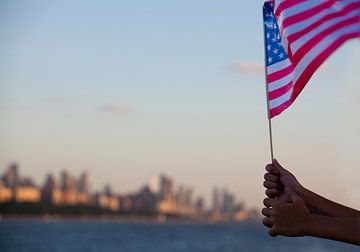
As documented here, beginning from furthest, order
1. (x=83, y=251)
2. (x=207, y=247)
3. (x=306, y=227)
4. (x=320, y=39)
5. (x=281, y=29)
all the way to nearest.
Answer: (x=207, y=247) → (x=83, y=251) → (x=281, y=29) → (x=320, y=39) → (x=306, y=227)

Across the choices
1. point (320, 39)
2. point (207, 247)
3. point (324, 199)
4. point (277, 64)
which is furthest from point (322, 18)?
point (207, 247)

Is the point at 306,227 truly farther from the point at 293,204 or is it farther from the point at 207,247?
the point at 207,247

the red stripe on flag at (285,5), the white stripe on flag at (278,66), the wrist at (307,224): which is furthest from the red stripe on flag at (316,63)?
the wrist at (307,224)

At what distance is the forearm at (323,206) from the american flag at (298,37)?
512mm

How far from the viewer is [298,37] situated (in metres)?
5.09

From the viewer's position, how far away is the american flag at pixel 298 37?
189 inches

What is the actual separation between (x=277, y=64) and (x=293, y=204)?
3.39 feet

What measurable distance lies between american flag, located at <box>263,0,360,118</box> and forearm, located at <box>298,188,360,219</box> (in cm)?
51

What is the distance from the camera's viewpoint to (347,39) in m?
4.73

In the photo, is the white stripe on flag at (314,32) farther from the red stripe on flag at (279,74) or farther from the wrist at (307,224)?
the wrist at (307,224)

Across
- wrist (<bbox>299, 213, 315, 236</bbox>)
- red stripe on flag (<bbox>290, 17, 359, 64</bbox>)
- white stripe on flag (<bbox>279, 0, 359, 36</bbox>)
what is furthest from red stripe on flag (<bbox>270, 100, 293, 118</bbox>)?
wrist (<bbox>299, 213, 315, 236</bbox>)

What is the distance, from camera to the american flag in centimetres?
481

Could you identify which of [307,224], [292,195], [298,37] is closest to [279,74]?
[298,37]

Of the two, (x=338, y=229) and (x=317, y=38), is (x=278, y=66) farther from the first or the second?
(x=338, y=229)
